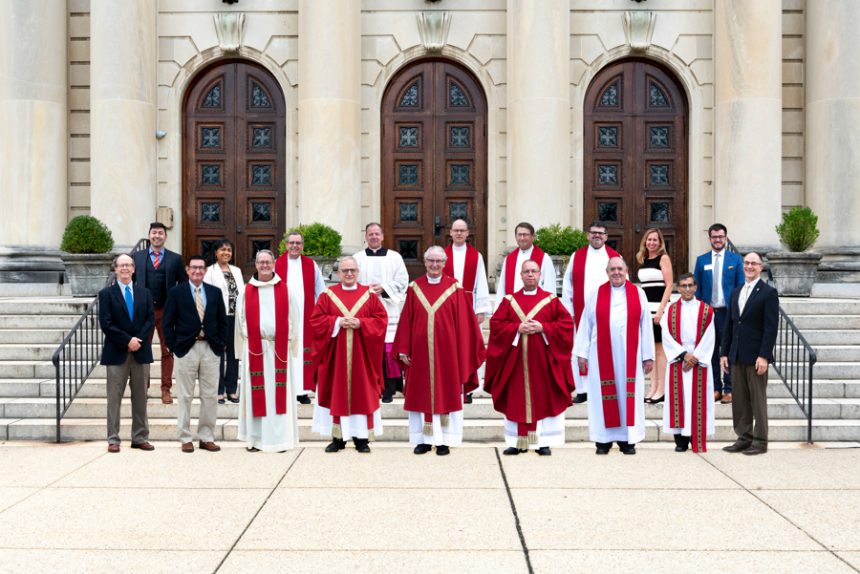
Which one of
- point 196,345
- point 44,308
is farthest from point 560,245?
point 44,308

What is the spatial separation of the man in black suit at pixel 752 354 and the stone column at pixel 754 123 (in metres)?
6.30

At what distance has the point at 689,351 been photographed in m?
9.10

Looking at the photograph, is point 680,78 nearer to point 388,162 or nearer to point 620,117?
point 620,117

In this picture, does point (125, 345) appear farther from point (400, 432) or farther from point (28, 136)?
point (28, 136)

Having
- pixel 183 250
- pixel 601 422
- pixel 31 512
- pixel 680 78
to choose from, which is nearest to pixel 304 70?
pixel 183 250

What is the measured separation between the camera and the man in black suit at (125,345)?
9.05 meters

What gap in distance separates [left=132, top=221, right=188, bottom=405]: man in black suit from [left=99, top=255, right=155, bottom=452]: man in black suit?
3.58 feet

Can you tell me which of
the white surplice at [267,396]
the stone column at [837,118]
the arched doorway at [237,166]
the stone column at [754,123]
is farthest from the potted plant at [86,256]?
the stone column at [837,118]

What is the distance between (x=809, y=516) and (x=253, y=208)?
39.3 ft

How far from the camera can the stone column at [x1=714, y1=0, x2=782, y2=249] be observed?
14.9 metres

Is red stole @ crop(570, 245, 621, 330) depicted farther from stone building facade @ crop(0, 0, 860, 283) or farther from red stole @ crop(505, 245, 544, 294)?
stone building facade @ crop(0, 0, 860, 283)

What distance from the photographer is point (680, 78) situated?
1617cm

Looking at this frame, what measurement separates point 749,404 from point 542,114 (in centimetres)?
732

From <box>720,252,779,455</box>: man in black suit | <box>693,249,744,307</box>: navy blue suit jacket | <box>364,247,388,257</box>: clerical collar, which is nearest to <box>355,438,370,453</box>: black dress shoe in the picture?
<box>364,247,388,257</box>: clerical collar
